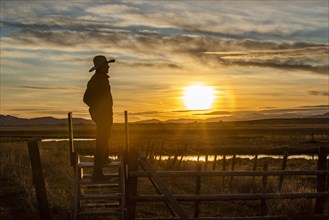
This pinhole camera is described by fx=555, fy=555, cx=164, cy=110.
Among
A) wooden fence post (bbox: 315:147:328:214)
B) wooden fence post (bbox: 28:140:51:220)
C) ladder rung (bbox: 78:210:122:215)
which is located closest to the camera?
ladder rung (bbox: 78:210:122:215)

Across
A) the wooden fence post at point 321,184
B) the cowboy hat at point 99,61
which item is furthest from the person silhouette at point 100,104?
the wooden fence post at point 321,184

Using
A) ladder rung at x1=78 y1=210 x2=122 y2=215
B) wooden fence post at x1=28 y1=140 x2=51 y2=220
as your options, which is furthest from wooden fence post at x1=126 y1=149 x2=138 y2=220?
wooden fence post at x1=28 y1=140 x2=51 y2=220

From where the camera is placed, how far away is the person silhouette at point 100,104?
454 inches

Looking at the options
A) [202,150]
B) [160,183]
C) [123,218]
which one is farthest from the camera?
[202,150]

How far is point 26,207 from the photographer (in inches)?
598

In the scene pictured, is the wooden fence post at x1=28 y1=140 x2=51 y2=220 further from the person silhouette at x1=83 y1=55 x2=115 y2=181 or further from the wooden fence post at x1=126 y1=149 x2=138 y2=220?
the wooden fence post at x1=126 y1=149 x2=138 y2=220

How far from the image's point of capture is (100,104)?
11625mm

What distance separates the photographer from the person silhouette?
37.8 feet

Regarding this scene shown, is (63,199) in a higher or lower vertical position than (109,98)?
lower

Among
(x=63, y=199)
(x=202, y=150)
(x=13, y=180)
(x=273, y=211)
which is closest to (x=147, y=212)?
(x=63, y=199)

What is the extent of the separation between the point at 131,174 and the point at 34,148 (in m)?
2.64

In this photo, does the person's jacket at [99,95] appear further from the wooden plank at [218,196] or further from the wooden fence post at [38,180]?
the wooden fence post at [38,180]

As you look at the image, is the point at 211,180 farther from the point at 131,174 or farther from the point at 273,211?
the point at 131,174

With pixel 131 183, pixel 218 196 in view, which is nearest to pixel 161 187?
pixel 131 183
